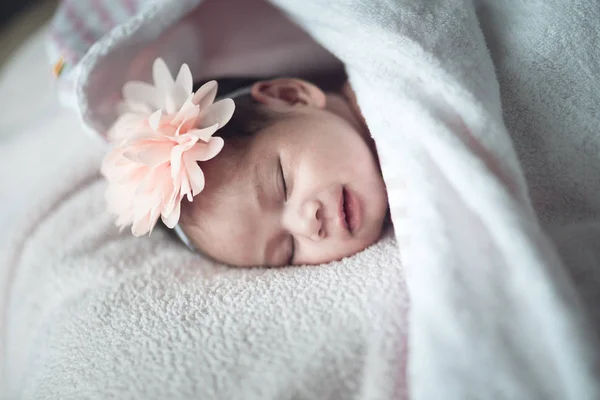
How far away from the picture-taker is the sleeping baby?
2.59 feet

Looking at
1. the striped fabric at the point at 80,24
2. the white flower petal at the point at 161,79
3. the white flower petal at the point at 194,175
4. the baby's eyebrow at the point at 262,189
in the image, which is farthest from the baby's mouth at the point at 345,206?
the striped fabric at the point at 80,24

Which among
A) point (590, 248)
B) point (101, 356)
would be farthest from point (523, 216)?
point (101, 356)

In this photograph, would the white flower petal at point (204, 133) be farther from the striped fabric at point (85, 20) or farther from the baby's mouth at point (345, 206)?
the striped fabric at point (85, 20)

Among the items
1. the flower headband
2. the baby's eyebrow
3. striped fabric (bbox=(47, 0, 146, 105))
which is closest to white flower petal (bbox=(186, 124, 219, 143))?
the flower headband

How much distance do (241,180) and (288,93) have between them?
0.94 feet

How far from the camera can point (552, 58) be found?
790mm

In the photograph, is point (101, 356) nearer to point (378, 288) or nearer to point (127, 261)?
point (127, 261)

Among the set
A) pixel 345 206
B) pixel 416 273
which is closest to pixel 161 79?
pixel 345 206

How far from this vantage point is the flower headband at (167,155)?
0.77 m

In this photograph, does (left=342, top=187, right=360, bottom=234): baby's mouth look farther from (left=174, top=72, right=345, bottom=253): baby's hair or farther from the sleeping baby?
(left=174, top=72, right=345, bottom=253): baby's hair

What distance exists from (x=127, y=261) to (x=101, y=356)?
229mm

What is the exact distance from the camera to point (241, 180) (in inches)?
33.0

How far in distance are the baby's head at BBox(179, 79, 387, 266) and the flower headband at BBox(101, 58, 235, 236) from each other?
6 cm

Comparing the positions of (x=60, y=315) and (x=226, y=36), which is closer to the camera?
(x=60, y=315)
